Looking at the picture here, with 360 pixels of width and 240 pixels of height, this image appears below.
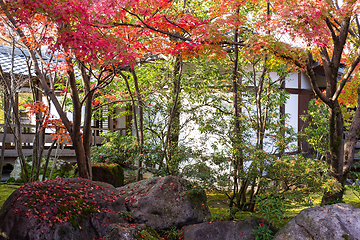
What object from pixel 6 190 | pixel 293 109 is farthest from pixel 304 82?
pixel 6 190

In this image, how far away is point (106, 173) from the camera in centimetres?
863

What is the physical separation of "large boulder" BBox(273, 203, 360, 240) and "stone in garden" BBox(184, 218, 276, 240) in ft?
1.30

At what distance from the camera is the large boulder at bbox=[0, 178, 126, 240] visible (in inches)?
167

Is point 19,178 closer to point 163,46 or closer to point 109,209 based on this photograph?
point 109,209

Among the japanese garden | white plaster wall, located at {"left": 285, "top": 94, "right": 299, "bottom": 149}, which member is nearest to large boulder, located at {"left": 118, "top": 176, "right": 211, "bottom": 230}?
the japanese garden

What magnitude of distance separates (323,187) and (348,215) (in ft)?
2.22

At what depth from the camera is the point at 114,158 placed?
9445mm

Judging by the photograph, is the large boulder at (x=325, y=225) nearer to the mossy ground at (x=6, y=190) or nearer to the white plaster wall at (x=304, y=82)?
the mossy ground at (x=6, y=190)

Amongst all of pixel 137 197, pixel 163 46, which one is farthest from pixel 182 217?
pixel 163 46

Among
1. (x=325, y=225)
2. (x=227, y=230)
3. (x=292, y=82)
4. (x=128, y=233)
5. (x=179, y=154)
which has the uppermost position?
(x=292, y=82)

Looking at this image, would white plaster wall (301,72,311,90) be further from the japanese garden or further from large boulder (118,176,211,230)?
large boulder (118,176,211,230)

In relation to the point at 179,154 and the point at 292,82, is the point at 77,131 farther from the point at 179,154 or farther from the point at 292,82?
the point at 292,82

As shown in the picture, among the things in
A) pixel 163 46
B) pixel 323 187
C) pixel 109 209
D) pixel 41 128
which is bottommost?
pixel 109 209

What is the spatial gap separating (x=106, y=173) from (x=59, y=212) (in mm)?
4084
